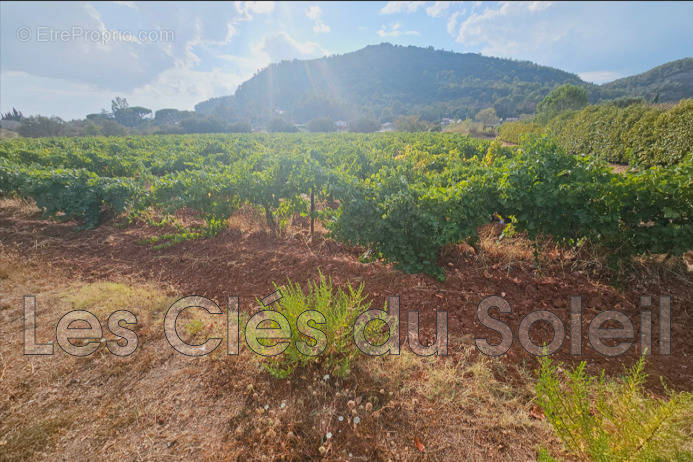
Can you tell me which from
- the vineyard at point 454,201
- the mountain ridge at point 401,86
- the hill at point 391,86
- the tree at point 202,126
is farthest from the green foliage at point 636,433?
the hill at point 391,86

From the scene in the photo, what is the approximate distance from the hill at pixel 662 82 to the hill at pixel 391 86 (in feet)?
77.6

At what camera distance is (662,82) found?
3652 inches

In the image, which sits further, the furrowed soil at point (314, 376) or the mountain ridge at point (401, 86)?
the mountain ridge at point (401, 86)

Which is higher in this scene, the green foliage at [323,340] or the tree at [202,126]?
the tree at [202,126]

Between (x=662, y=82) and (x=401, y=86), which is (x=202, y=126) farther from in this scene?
(x=662, y=82)

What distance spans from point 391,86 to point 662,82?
106932 millimetres

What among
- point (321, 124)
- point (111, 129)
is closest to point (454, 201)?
point (111, 129)

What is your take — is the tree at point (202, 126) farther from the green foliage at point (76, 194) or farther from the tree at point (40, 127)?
the green foliage at point (76, 194)

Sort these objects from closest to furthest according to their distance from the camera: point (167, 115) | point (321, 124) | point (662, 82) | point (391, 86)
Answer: point (321, 124), point (662, 82), point (167, 115), point (391, 86)

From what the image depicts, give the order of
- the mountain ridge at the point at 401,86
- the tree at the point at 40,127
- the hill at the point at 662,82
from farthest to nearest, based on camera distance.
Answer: the mountain ridge at the point at 401,86 → the hill at the point at 662,82 → the tree at the point at 40,127

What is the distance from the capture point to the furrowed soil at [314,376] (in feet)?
6.68

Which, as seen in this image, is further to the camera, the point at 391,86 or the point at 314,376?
the point at 391,86

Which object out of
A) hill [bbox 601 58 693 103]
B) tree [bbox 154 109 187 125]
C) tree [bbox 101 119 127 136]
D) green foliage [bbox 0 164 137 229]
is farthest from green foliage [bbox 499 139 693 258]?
tree [bbox 154 109 187 125]

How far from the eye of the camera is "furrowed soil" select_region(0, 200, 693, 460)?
2035 millimetres
